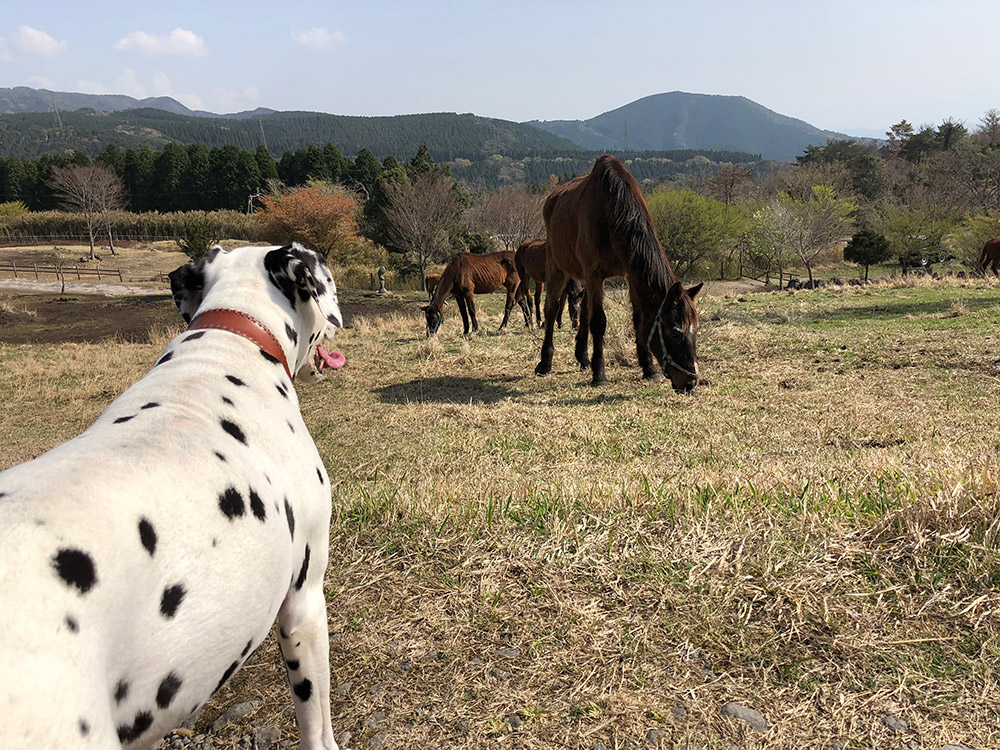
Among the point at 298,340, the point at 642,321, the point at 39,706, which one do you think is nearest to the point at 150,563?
the point at 39,706

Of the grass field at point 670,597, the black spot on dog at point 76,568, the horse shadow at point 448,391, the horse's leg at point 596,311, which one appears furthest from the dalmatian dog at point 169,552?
the horse's leg at point 596,311

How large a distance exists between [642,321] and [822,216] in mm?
37746

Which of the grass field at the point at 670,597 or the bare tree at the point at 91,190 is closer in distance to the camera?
the grass field at the point at 670,597

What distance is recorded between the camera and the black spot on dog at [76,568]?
1136 mm

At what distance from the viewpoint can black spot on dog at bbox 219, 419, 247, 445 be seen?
70.2 inches

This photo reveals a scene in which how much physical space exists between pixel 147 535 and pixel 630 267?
23.1 feet

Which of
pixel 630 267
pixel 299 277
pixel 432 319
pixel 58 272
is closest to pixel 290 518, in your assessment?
pixel 299 277

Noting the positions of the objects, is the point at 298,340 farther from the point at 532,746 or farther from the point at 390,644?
the point at 532,746

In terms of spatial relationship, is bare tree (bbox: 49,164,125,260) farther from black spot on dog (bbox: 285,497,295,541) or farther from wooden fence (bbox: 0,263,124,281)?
black spot on dog (bbox: 285,497,295,541)

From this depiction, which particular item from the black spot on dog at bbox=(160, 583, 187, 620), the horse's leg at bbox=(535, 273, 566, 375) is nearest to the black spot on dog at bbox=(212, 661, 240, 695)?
the black spot on dog at bbox=(160, 583, 187, 620)

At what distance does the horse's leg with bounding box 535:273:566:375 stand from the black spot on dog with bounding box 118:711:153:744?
8.86 m

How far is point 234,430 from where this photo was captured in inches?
70.9

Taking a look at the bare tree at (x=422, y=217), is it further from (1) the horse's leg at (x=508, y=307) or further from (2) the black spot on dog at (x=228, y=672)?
(2) the black spot on dog at (x=228, y=672)

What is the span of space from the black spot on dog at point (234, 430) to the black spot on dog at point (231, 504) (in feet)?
0.77
